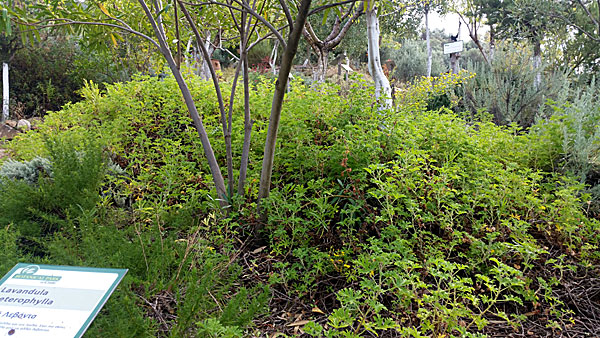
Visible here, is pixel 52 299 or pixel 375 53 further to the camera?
pixel 375 53

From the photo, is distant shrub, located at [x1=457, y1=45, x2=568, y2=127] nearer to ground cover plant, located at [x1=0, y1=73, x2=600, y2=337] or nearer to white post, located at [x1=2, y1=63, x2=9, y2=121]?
ground cover plant, located at [x1=0, y1=73, x2=600, y2=337]

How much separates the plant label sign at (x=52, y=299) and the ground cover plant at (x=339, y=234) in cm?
12

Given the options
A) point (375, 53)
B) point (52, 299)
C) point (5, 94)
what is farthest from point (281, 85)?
point (5, 94)

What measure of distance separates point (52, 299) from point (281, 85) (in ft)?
5.14

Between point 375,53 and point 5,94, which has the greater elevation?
point 375,53

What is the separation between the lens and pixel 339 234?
2602 mm

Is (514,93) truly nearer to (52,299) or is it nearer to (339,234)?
(339,234)

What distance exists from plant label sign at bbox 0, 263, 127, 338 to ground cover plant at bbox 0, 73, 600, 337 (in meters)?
0.12

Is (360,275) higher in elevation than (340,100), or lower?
lower

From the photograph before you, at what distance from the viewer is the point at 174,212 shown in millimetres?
2959

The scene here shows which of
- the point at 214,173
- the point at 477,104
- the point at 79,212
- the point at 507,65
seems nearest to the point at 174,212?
the point at 214,173

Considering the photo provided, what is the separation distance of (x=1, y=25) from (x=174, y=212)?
1559 mm

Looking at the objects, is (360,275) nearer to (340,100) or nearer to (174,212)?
(174,212)

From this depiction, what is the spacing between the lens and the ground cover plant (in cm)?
192
